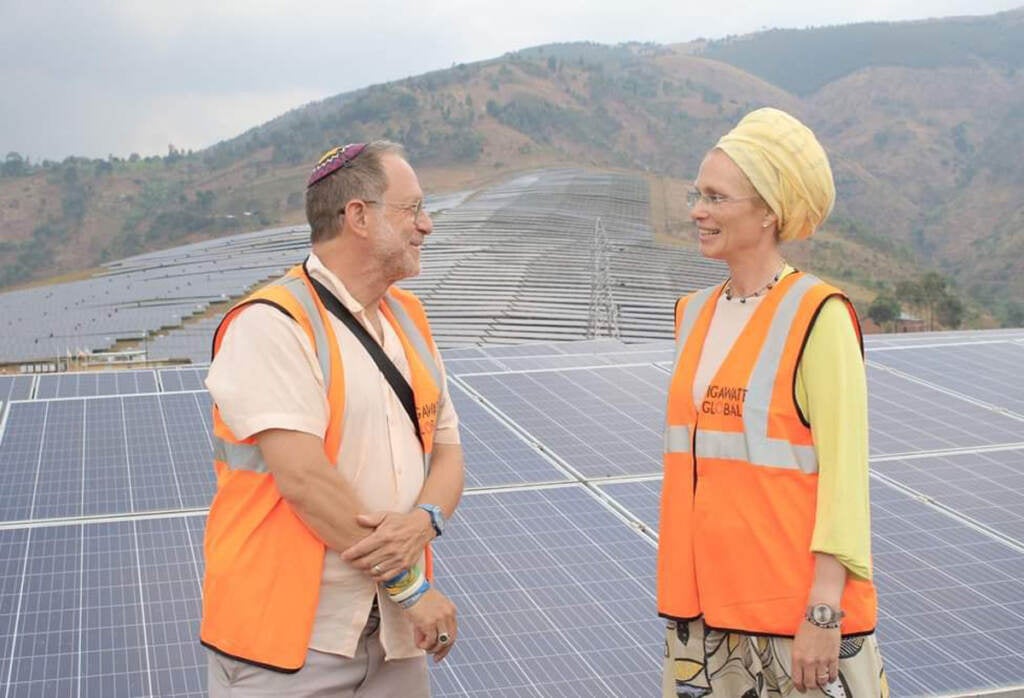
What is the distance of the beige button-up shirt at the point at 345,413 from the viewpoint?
122 inches

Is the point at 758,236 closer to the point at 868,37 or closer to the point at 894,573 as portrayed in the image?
the point at 894,573

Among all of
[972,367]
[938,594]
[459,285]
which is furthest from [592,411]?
[459,285]

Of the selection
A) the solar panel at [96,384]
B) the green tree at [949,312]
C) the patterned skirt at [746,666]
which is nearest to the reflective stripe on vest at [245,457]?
the patterned skirt at [746,666]

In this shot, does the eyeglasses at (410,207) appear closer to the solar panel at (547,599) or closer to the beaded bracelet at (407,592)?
the beaded bracelet at (407,592)

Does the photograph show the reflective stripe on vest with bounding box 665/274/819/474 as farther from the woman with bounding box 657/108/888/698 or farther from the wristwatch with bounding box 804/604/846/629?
the wristwatch with bounding box 804/604/846/629

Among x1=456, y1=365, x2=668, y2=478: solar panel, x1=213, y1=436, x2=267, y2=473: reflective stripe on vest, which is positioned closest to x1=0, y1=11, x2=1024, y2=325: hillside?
x1=456, y1=365, x2=668, y2=478: solar panel

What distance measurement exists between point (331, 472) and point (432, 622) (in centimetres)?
48

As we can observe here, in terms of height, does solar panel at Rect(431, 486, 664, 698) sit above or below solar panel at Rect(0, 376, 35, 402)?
below

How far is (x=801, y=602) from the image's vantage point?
10.5 feet

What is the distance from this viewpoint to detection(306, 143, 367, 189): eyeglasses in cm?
335

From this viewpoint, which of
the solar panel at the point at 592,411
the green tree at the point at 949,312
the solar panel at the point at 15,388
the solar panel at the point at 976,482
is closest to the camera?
the solar panel at the point at 976,482

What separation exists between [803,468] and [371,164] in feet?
4.58

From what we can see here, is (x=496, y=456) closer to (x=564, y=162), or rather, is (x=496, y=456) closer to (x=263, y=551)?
(x=263, y=551)

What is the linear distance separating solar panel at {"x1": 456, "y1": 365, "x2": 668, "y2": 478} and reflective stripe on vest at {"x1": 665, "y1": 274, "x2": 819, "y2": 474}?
3755 millimetres
